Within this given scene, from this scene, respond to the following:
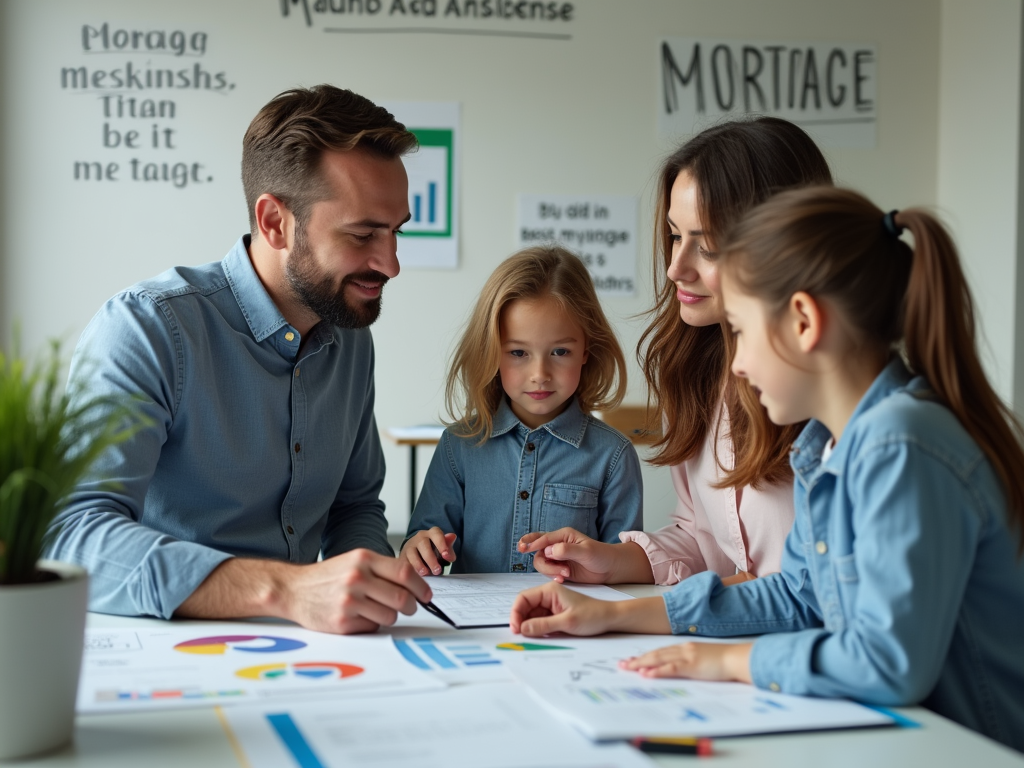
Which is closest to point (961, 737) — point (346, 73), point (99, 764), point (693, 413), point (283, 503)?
point (99, 764)

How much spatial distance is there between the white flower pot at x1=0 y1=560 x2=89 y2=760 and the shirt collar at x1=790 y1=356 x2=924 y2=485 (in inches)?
28.2

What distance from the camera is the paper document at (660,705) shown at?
80 cm

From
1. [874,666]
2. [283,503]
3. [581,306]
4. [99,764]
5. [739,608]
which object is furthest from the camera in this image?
[581,306]

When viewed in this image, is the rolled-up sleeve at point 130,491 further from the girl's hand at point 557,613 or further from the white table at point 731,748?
the girl's hand at point 557,613

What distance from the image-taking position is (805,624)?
1.18 m

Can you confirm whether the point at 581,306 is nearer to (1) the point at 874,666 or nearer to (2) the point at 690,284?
(2) the point at 690,284

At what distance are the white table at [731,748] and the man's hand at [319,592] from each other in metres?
0.26

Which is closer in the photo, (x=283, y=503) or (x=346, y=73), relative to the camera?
(x=283, y=503)

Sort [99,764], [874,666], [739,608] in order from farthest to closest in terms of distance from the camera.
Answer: [739,608], [874,666], [99,764]

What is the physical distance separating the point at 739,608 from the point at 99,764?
2.38ft

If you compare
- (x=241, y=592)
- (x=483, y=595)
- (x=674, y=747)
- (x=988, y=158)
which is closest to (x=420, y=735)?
(x=674, y=747)

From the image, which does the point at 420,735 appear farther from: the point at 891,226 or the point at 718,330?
the point at 718,330

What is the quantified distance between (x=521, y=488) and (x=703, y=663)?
2.96ft

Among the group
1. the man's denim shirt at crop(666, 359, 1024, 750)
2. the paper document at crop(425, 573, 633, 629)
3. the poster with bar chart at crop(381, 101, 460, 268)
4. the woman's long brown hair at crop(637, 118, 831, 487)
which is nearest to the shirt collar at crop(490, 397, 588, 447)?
the woman's long brown hair at crop(637, 118, 831, 487)
